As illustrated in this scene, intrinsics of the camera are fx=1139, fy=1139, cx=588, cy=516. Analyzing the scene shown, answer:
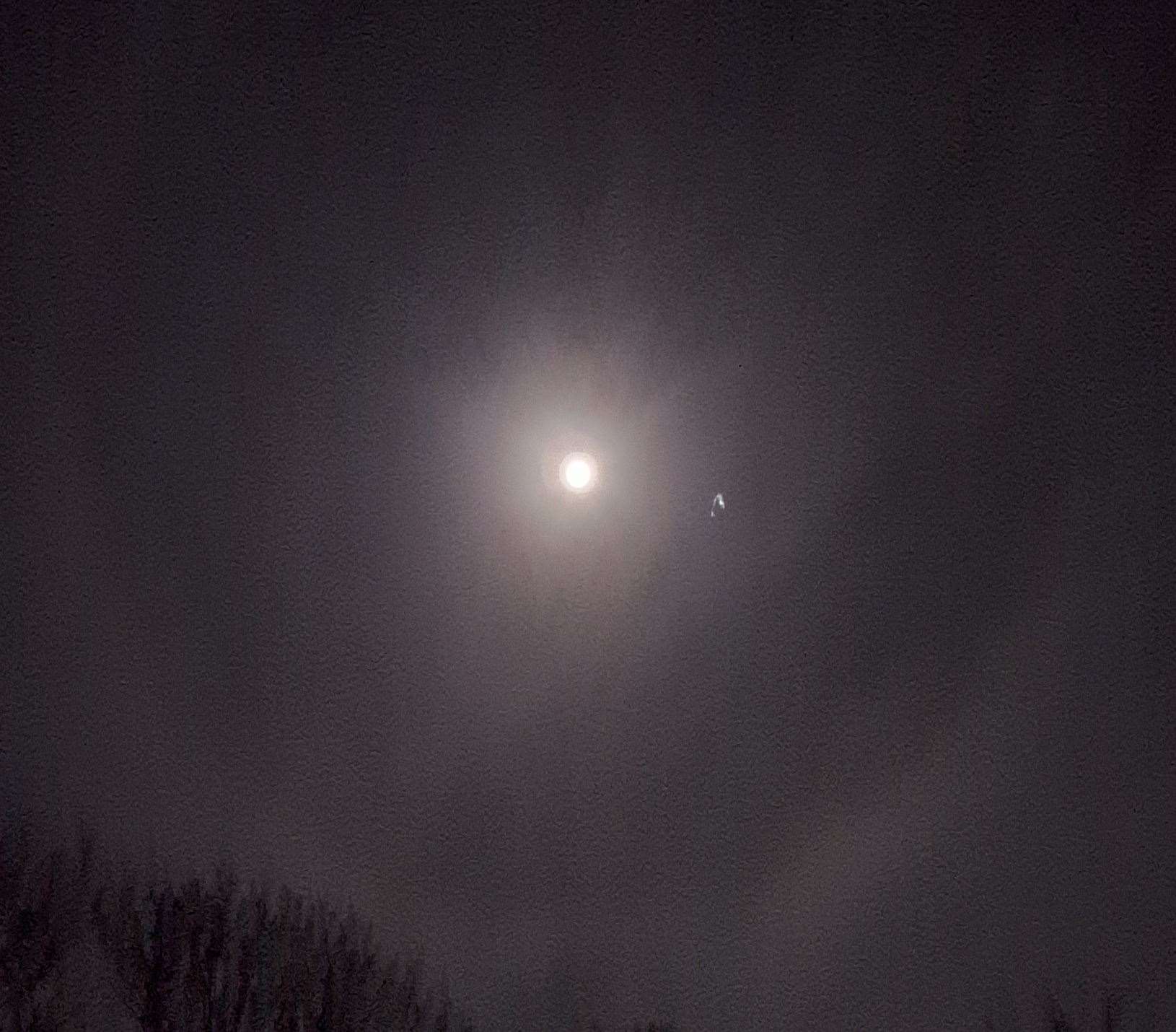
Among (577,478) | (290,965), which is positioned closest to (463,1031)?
(290,965)

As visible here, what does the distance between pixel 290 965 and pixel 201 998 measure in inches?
77.8

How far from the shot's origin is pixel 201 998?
2277 cm

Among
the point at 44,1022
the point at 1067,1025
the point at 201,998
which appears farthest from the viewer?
the point at 1067,1025

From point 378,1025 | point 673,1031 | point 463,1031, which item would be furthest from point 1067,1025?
point 378,1025

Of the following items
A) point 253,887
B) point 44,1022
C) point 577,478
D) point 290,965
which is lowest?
point 44,1022

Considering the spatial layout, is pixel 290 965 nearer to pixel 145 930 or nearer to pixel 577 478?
pixel 145 930

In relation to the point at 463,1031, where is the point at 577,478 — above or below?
above

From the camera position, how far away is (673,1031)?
27578mm

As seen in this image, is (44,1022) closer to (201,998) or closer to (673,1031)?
(201,998)

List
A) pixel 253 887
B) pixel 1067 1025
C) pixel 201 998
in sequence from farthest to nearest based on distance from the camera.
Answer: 1. pixel 1067 1025
2. pixel 253 887
3. pixel 201 998

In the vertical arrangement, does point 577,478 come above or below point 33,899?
above

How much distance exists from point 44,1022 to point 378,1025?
6862 mm

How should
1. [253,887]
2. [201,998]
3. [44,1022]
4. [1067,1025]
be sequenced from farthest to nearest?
[1067,1025] < [253,887] < [201,998] < [44,1022]

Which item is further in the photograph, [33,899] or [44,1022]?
[33,899]
